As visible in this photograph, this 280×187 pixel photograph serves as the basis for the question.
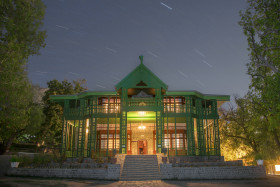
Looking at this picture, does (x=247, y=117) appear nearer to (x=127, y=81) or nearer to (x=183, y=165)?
(x=183, y=165)

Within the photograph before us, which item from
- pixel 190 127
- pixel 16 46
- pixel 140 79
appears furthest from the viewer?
pixel 190 127

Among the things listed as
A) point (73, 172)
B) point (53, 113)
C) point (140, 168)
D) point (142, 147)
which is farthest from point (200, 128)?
point (53, 113)

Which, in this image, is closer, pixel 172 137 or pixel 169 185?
pixel 169 185

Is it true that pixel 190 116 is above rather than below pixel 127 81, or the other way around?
below

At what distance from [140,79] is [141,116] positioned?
4.57 metres

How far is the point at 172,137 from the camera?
26.9m

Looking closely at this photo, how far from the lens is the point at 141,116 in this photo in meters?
26.2

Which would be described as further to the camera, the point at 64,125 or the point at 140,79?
the point at 64,125

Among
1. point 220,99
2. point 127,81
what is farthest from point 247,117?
point 127,81

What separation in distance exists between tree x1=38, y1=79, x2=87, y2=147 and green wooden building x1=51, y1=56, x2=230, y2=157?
5.08 m

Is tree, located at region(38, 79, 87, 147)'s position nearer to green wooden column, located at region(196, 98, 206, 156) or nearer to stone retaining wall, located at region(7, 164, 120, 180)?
stone retaining wall, located at region(7, 164, 120, 180)

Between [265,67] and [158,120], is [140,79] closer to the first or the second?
[158,120]

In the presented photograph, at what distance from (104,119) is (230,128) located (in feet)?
47.0

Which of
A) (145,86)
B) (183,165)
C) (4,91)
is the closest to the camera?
(4,91)
